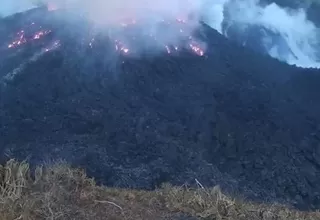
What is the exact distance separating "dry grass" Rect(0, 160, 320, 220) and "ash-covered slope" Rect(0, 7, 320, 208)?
1290 cm

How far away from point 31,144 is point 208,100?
33.3ft

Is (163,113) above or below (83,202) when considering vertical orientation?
below

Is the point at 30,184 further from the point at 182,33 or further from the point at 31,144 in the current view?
the point at 182,33

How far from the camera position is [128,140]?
25.2 meters

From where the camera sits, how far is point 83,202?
510 cm

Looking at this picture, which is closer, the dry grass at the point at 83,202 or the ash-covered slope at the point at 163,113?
the dry grass at the point at 83,202

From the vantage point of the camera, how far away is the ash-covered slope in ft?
74.2

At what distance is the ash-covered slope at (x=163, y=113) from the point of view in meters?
22.6

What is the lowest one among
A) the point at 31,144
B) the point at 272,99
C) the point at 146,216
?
the point at 272,99

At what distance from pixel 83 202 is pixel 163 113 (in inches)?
923

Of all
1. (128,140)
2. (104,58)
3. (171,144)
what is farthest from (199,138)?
(104,58)

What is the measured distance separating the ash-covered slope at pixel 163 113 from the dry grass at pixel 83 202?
1290 cm

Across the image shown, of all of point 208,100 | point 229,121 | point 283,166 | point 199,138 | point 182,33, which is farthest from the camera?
point 182,33

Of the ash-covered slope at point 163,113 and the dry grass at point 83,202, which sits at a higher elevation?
the dry grass at point 83,202
